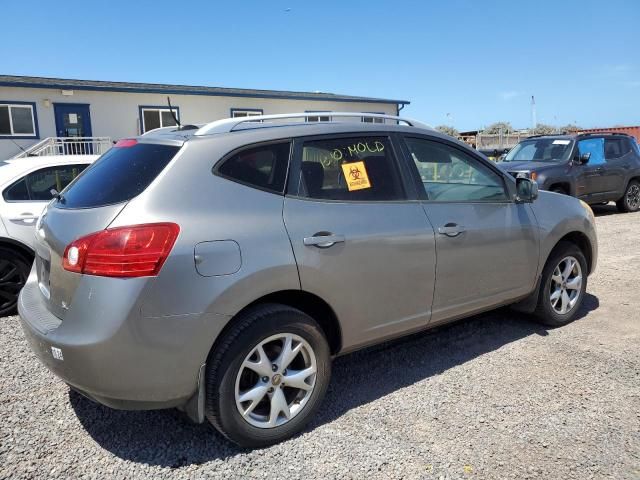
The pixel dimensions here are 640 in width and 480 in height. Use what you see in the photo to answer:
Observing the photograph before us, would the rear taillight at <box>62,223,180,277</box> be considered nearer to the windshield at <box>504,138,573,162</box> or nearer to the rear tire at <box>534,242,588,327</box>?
the rear tire at <box>534,242,588,327</box>

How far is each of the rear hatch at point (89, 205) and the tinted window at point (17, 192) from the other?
2.54 metres

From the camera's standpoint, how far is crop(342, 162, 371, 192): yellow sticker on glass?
10.5 feet

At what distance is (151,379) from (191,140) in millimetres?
1230

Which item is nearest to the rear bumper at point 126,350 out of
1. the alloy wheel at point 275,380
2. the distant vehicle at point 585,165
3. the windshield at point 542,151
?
the alloy wheel at point 275,380

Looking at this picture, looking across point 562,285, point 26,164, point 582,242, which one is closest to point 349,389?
point 562,285

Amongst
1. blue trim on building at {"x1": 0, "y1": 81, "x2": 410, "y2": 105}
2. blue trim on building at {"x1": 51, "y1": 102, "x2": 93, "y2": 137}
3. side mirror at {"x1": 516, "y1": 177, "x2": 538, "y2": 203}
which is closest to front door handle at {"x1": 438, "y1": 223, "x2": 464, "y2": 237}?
side mirror at {"x1": 516, "y1": 177, "x2": 538, "y2": 203}

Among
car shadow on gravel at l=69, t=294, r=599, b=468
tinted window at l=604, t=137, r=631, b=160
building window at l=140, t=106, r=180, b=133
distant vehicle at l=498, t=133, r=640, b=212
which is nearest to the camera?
car shadow on gravel at l=69, t=294, r=599, b=468

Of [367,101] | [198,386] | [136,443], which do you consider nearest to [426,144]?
[198,386]

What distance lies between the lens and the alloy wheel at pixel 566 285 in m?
4.48

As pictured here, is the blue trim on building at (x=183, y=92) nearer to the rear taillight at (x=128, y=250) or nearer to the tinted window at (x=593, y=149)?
the tinted window at (x=593, y=149)

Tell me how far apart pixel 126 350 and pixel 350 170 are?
1668mm

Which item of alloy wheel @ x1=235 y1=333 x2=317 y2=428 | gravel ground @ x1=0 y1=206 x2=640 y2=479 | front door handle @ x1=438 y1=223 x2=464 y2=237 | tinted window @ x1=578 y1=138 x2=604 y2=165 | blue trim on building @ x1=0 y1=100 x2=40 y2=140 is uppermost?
blue trim on building @ x1=0 y1=100 x2=40 y2=140

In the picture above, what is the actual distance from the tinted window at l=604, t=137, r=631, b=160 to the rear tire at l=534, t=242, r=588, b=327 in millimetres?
8720

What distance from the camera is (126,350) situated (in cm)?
240
